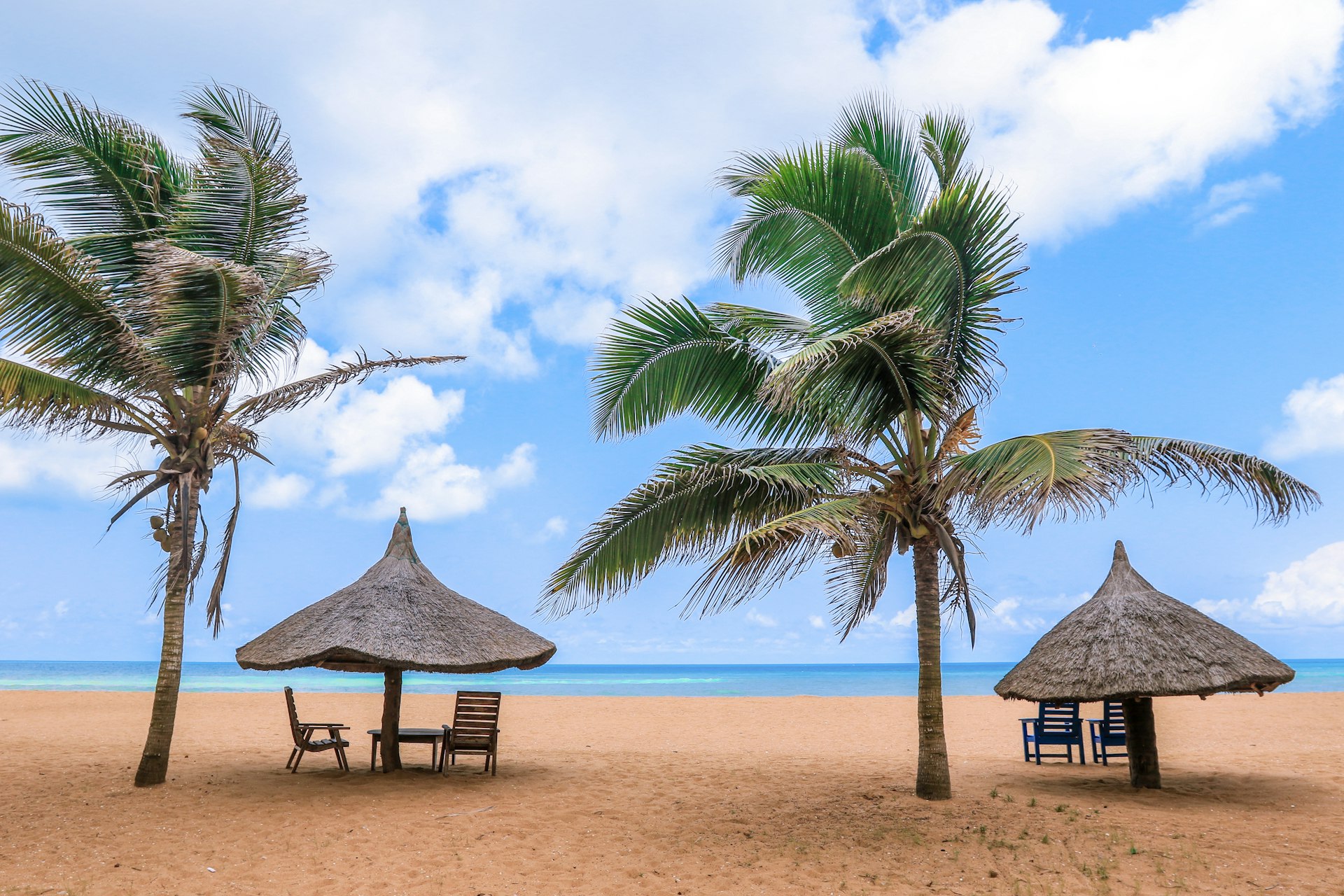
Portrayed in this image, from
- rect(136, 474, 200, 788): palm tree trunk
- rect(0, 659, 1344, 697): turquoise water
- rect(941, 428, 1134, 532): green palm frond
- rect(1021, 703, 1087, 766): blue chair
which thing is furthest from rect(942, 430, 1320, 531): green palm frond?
rect(0, 659, 1344, 697): turquoise water

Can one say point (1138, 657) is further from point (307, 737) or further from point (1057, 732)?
point (307, 737)

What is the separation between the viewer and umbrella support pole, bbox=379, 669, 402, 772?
9.36 metres

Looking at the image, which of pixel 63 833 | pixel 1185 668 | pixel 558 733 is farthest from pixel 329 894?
pixel 558 733

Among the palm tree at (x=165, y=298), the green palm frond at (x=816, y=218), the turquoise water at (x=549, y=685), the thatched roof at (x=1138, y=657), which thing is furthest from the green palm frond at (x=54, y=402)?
the turquoise water at (x=549, y=685)

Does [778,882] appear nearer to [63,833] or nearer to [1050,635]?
[1050,635]

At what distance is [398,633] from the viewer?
873cm

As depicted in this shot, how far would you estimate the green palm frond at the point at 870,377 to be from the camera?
639 cm

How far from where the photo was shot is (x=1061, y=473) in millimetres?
5840

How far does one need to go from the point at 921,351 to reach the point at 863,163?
6.14 feet

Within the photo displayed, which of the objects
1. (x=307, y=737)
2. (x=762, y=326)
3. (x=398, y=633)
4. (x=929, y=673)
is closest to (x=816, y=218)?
(x=762, y=326)

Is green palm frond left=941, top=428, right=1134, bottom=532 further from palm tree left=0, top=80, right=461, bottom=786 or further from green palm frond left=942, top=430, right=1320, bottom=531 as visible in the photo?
palm tree left=0, top=80, right=461, bottom=786

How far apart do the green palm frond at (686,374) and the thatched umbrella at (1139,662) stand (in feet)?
10.6

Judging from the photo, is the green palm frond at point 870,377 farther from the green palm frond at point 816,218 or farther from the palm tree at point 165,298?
the palm tree at point 165,298

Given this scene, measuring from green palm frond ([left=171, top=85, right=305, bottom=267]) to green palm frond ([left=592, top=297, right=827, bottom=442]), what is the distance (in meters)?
3.87
